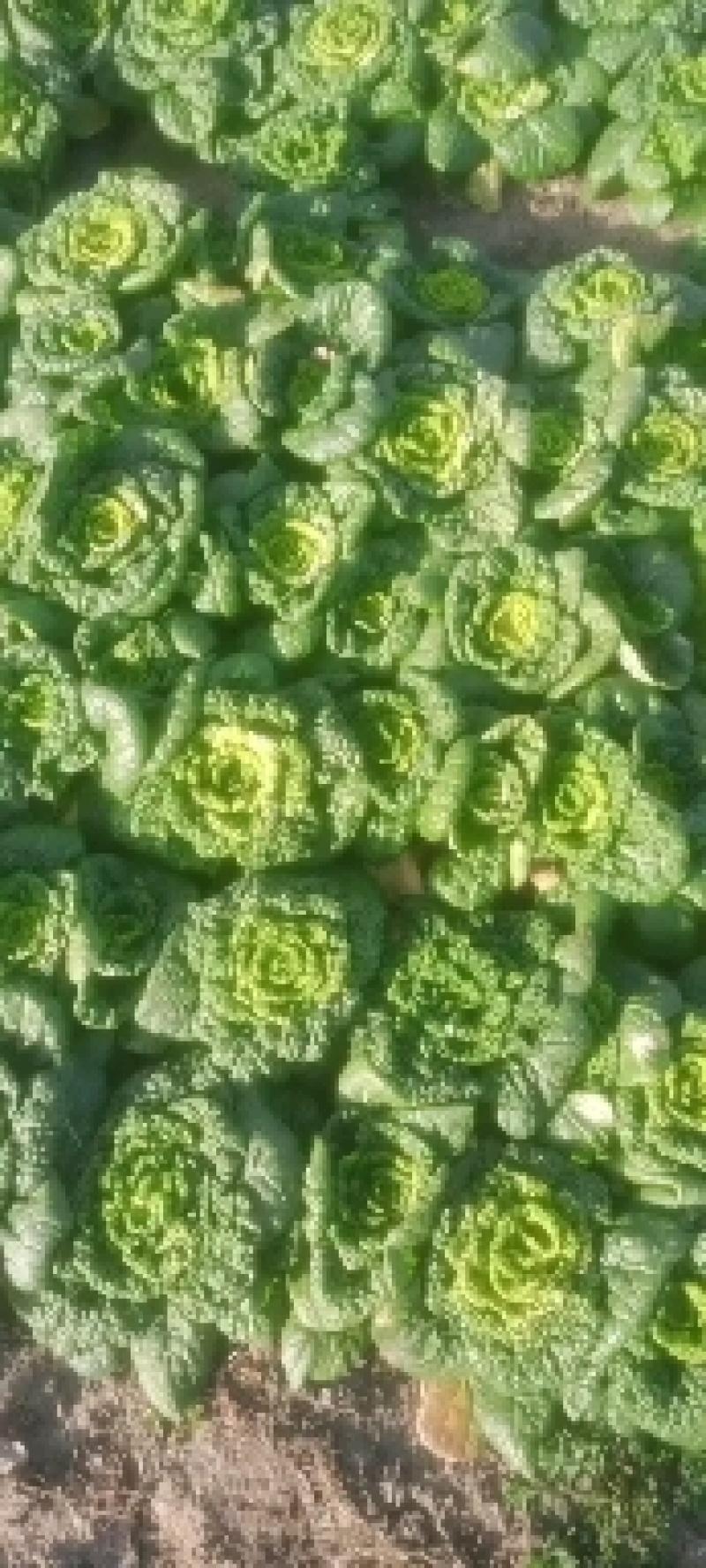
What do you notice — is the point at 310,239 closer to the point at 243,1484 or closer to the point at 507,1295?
the point at 507,1295

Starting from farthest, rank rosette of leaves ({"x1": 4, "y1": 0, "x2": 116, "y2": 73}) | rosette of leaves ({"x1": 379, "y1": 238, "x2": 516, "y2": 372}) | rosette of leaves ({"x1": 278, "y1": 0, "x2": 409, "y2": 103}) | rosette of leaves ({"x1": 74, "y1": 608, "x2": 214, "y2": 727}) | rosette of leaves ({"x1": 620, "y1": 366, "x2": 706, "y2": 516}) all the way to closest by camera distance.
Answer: rosette of leaves ({"x1": 4, "y1": 0, "x2": 116, "y2": 73}), rosette of leaves ({"x1": 278, "y1": 0, "x2": 409, "y2": 103}), rosette of leaves ({"x1": 379, "y1": 238, "x2": 516, "y2": 372}), rosette of leaves ({"x1": 620, "y1": 366, "x2": 706, "y2": 516}), rosette of leaves ({"x1": 74, "y1": 608, "x2": 214, "y2": 727})

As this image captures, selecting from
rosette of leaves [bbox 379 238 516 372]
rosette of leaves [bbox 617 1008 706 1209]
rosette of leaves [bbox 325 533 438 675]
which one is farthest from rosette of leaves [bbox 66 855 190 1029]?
rosette of leaves [bbox 379 238 516 372]

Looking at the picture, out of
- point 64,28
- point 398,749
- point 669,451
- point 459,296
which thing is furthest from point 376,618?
point 64,28

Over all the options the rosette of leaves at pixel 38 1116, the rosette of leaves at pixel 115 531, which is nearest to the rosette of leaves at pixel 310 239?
the rosette of leaves at pixel 115 531

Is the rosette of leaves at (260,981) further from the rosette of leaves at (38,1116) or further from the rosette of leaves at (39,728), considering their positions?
the rosette of leaves at (39,728)

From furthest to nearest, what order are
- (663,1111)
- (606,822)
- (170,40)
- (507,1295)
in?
1. (170,40)
2. (606,822)
3. (663,1111)
4. (507,1295)

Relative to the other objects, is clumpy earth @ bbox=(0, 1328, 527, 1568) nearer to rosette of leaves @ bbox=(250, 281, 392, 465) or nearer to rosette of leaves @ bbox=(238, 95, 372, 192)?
rosette of leaves @ bbox=(250, 281, 392, 465)

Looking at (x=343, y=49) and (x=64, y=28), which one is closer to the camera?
(x=343, y=49)
